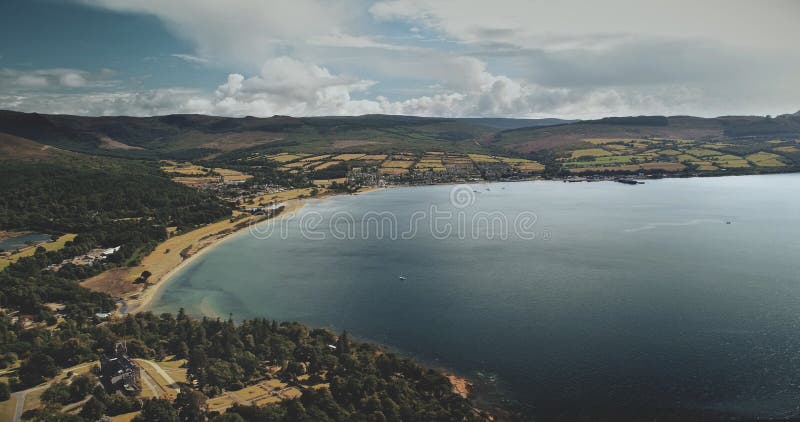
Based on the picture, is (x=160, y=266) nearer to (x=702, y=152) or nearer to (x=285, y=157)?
(x=285, y=157)

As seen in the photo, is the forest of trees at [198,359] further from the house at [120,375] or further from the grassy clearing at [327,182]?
the grassy clearing at [327,182]

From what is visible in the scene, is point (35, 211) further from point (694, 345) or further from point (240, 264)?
point (694, 345)

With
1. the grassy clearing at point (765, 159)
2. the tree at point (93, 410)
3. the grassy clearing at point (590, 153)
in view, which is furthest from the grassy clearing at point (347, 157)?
the tree at point (93, 410)

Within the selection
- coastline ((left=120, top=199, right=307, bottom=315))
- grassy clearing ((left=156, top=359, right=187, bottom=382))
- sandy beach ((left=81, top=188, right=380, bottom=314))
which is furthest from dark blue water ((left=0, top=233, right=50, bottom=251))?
grassy clearing ((left=156, top=359, right=187, bottom=382))

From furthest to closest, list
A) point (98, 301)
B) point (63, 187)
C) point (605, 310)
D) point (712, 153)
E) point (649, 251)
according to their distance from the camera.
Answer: point (712, 153), point (63, 187), point (649, 251), point (98, 301), point (605, 310)

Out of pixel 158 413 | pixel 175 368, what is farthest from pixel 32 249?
pixel 158 413

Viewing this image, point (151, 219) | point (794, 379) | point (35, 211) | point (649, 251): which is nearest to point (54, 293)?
point (151, 219)
